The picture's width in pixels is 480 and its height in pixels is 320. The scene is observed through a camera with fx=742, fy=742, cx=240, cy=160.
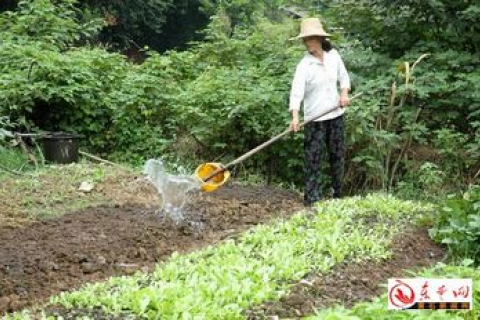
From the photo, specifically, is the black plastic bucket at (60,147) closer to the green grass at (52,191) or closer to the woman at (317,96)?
the green grass at (52,191)

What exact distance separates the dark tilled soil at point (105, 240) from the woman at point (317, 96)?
1.21 ft

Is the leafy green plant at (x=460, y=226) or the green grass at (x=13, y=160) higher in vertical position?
the leafy green plant at (x=460, y=226)

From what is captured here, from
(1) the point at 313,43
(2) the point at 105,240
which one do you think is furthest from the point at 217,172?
(2) the point at 105,240

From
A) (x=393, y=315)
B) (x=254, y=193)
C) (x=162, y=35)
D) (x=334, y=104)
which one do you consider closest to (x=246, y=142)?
(x=254, y=193)

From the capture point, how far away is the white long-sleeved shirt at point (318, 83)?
6938 millimetres

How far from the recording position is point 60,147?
28.8 ft

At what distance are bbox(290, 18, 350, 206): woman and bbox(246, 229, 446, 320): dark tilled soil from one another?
70.8 inches

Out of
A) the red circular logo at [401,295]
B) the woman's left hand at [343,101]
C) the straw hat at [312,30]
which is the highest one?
the straw hat at [312,30]

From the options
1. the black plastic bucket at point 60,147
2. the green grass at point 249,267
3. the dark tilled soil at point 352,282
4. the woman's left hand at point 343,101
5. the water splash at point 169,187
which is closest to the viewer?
the green grass at point 249,267

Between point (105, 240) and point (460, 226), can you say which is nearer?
point (460, 226)

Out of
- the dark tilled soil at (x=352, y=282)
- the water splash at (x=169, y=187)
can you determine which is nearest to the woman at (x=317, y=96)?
the water splash at (x=169, y=187)

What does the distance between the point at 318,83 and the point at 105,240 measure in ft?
8.72

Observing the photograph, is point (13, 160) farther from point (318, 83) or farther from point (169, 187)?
point (318, 83)

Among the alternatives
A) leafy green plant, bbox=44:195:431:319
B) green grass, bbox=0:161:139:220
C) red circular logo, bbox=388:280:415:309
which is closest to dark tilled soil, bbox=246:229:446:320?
leafy green plant, bbox=44:195:431:319
